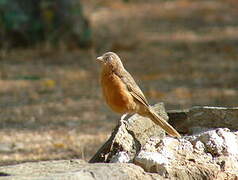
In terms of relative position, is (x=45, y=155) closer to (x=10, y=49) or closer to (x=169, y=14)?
(x=10, y=49)

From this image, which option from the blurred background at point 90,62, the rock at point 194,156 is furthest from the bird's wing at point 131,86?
the blurred background at point 90,62

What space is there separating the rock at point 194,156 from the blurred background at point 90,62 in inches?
97.9

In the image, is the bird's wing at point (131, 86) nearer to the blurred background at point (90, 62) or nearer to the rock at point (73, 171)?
Answer: the blurred background at point (90, 62)

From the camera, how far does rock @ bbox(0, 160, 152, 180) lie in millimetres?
4387

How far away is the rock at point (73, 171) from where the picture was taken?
4.39 meters

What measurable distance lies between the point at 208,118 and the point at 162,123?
38 centimetres

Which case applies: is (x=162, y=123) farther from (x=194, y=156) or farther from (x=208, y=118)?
(x=194, y=156)

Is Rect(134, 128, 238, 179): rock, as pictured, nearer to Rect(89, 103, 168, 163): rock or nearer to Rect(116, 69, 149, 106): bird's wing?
Rect(89, 103, 168, 163): rock

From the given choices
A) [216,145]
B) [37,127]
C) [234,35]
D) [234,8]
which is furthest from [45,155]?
[234,8]

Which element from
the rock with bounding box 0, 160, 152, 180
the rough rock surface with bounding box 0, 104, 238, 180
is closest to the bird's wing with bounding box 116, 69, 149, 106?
the rough rock surface with bounding box 0, 104, 238, 180

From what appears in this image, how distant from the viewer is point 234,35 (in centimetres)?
1534

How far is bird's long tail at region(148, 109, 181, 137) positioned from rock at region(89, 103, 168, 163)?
0.10 metres

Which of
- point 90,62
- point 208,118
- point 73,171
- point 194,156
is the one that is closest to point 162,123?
point 208,118

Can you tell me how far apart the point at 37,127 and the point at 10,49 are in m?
4.90
